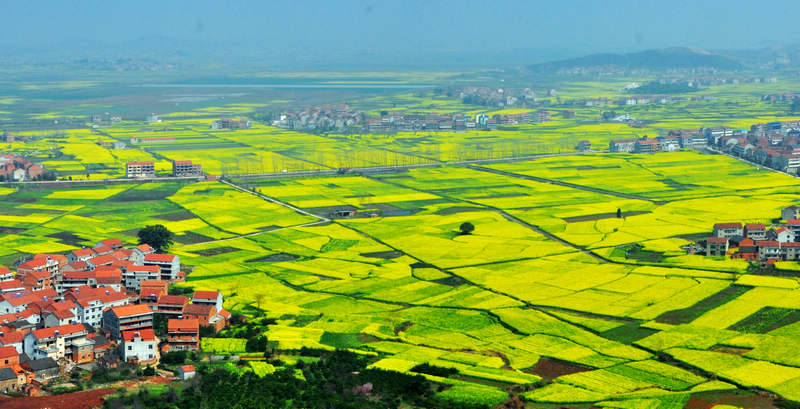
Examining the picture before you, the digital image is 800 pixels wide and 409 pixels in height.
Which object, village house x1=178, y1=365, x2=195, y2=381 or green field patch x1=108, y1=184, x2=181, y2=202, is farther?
green field patch x1=108, y1=184, x2=181, y2=202

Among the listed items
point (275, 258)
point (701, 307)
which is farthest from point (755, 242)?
point (275, 258)

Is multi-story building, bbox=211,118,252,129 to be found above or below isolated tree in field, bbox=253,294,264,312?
below

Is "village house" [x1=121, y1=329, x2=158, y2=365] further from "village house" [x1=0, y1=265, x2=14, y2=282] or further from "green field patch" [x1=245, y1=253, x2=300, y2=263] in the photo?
"green field patch" [x1=245, y1=253, x2=300, y2=263]

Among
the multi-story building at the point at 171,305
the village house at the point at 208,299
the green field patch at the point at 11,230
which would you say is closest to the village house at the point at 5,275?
the multi-story building at the point at 171,305

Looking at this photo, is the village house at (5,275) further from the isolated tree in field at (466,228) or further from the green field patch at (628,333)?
the green field patch at (628,333)

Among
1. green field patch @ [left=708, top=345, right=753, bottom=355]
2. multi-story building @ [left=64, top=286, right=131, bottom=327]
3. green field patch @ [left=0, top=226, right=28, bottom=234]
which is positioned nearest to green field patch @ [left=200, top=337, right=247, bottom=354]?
multi-story building @ [left=64, top=286, right=131, bottom=327]

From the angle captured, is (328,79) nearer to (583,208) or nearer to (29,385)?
(583,208)

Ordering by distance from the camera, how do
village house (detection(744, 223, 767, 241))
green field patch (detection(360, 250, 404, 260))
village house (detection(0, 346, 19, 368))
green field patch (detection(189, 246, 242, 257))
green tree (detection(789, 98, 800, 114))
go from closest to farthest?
village house (detection(0, 346, 19, 368)), green field patch (detection(360, 250, 404, 260)), village house (detection(744, 223, 767, 241)), green field patch (detection(189, 246, 242, 257)), green tree (detection(789, 98, 800, 114))
